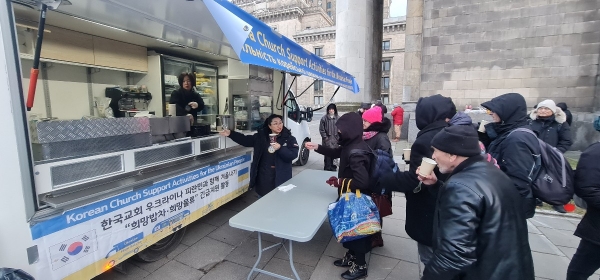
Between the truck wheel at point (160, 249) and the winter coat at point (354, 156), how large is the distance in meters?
2.07

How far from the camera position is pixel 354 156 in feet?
8.20

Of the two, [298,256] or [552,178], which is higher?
[552,178]

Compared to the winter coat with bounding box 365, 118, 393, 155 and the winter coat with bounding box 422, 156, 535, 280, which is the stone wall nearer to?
the winter coat with bounding box 365, 118, 393, 155

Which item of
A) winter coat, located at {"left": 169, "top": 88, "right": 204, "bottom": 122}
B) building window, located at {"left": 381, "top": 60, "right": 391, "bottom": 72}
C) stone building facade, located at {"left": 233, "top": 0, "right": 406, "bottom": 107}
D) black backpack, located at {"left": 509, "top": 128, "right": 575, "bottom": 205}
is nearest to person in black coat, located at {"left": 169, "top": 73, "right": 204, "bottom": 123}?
winter coat, located at {"left": 169, "top": 88, "right": 204, "bottom": 122}

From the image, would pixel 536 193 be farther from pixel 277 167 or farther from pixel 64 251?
pixel 64 251

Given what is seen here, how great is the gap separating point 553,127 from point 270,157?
13.3 feet

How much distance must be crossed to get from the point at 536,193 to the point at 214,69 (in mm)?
4948

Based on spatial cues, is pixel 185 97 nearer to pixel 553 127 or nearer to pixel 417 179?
pixel 417 179

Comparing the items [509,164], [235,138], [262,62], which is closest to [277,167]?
[235,138]

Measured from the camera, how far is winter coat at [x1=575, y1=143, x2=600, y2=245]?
6.15ft

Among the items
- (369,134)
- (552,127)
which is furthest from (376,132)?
(552,127)

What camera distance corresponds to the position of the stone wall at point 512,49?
8.55 meters

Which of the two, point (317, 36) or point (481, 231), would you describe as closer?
point (481, 231)

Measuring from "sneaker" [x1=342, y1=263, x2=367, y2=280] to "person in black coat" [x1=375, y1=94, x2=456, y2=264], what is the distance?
633 millimetres
